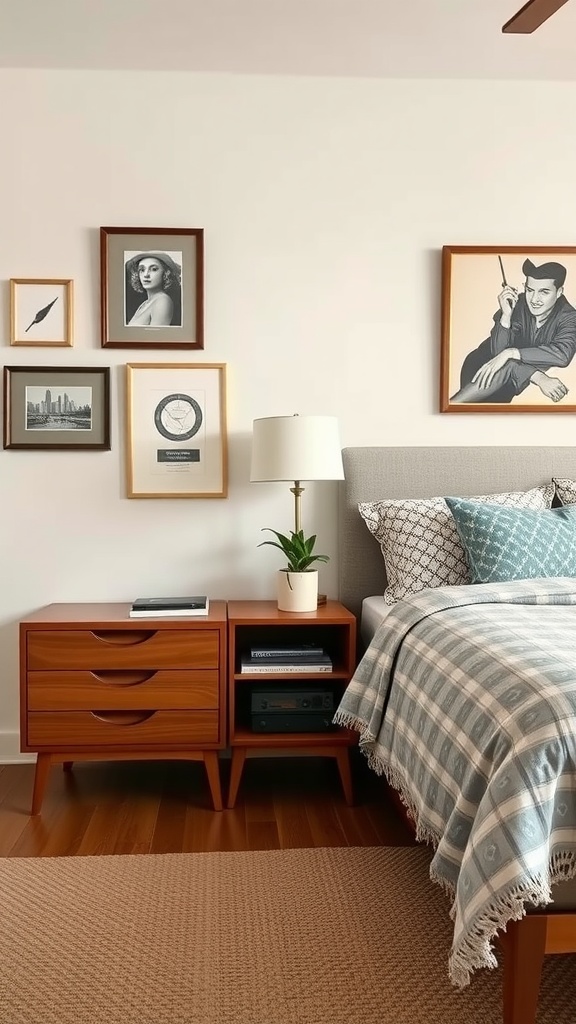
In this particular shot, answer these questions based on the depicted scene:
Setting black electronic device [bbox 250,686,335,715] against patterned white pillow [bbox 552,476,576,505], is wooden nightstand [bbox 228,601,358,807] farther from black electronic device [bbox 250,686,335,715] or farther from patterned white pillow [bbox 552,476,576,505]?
patterned white pillow [bbox 552,476,576,505]

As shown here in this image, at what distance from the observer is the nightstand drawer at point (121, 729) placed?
2.79 m

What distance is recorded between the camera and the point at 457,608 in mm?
2381

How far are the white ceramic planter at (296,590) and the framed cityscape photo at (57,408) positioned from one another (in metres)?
0.85

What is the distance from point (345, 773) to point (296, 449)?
3.52 feet

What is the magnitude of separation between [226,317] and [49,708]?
5.00 feet

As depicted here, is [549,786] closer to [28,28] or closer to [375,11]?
[375,11]

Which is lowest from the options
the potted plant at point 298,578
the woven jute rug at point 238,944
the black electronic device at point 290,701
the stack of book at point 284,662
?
the woven jute rug at point 238,944

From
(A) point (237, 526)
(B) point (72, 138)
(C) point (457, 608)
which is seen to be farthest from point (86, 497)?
(C) point (457, 608)

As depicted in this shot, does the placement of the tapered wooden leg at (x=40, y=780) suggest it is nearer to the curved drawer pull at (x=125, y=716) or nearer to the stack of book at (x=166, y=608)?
the curved drawer pull at (x=125, y=716)

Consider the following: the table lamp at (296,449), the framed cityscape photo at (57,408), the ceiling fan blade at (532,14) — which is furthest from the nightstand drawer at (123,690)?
the ceiling fan blade at (532,14)

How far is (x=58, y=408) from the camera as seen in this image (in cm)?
323

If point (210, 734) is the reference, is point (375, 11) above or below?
above

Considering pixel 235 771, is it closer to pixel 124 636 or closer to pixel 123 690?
pixel 123 690

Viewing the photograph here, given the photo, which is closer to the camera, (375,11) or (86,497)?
(375,11)
